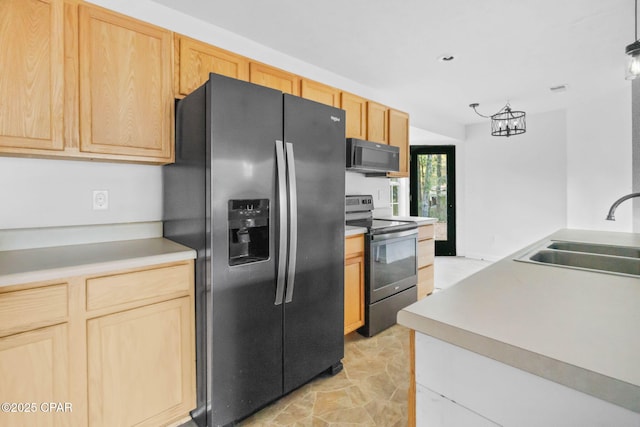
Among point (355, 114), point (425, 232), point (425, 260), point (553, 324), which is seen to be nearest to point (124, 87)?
point (355, 114)

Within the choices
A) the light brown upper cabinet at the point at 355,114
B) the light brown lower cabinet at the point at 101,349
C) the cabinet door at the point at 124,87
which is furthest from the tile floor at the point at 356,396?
the light brown upper cabinet at the point at 355,114

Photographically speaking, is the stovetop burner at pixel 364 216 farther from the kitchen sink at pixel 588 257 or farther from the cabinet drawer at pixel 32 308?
the cabinet drawer at pixel 32 308

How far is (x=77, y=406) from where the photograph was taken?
1363 mm

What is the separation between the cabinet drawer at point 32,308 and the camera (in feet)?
3.93

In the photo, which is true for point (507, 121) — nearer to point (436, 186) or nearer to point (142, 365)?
point (436, 186)

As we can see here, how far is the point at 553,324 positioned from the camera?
0.71 meters

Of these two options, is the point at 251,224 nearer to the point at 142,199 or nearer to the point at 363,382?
the point at 142,199

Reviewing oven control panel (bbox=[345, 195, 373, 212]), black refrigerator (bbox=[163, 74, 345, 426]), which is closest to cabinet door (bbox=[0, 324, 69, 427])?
black refrigerator (bbox=[163, 74, 345, 426])

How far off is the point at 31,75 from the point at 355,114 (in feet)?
7.64

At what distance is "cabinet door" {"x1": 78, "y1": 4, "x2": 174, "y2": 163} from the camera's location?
5.36 ft

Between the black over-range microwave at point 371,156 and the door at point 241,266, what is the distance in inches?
48.0

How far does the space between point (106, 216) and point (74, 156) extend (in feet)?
1.40

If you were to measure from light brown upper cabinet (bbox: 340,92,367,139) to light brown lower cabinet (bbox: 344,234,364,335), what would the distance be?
1049 mm

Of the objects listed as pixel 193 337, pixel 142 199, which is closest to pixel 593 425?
pixel 193 337
